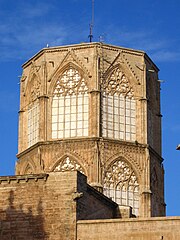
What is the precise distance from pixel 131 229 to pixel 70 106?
17392 mm

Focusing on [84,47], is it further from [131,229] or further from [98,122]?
[131,229]

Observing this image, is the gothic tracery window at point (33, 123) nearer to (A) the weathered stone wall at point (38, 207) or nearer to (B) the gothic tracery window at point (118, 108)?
(B) the gothic tracery window at point (118, 108)

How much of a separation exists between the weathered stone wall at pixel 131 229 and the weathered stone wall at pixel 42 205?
0.71 metres

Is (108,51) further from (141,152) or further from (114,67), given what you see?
(141,152)

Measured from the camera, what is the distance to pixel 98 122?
61.3m

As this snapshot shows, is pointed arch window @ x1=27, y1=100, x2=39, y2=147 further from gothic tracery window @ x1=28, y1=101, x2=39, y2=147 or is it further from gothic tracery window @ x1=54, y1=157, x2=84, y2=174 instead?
gothic tracery window @ x1=54, y1=157, x2=84, y2=174

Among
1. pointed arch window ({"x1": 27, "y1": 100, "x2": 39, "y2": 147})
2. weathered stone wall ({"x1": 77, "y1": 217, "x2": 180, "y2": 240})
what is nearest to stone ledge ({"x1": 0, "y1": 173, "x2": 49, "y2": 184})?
weathered stone wall ({"x1": 77, "y1": 217, "x2": 180, "y2": 240})

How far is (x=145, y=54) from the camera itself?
64938 mm

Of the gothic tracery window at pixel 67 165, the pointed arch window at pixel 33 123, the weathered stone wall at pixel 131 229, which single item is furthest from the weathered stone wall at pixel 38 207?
the pointed arch window at pixel 33 123

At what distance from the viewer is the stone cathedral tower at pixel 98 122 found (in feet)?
200

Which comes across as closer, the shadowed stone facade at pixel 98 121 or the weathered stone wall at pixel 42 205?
the weathered stone wall at pixel 42 205

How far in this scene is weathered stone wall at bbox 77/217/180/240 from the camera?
1805 inches

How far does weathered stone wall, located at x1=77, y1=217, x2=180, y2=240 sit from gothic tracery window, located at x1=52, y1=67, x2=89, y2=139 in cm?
1502

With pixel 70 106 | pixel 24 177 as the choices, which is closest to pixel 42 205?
pixel 24 177
